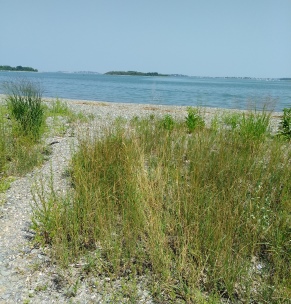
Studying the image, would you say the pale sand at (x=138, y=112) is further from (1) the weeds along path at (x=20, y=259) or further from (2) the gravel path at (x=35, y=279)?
(2) the gravel path at (x=35, y=279)

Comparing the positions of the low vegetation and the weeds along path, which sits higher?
the low vegetation

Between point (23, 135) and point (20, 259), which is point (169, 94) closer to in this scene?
point (23, 135)

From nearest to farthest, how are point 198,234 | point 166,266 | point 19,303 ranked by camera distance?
point 19,303 → point 166,266 → point 198,234

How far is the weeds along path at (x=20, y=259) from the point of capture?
8.82 ft

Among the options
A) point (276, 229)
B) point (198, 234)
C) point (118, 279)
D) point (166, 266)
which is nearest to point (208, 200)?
point (198, 234)

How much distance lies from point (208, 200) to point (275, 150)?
2162 mm

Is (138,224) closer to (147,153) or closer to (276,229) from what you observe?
(276,229)

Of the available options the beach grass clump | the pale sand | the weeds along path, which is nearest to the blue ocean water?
the pale sand

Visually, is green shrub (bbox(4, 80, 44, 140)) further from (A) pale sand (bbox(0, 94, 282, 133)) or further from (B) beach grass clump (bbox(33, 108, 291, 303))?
(B) beach grass clump (bbox(33, 108, 291, 303))

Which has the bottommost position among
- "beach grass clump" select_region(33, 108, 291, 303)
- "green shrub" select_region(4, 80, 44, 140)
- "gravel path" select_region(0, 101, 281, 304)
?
"gravel path" select_region(0, 101, 281, 304)

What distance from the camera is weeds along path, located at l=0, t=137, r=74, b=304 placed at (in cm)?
269

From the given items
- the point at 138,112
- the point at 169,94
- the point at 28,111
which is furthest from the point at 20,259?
the point at 169,94

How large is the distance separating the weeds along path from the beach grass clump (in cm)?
20

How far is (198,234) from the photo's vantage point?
122 inches
